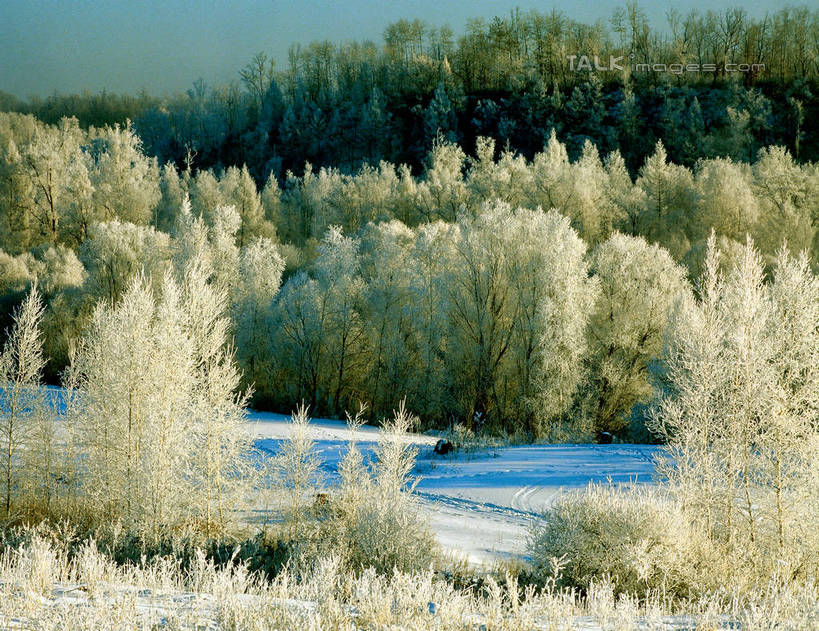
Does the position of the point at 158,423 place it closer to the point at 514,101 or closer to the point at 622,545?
the point at 622,545

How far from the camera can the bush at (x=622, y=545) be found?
8.46 meters

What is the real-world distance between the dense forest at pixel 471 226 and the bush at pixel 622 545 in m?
4.86

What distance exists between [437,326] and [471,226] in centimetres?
499

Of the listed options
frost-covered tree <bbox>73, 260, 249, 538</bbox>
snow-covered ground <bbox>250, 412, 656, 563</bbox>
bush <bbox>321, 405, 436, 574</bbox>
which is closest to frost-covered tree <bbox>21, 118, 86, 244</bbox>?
snow-covered ground <bbox>250, 412, 656, 563</bbox>

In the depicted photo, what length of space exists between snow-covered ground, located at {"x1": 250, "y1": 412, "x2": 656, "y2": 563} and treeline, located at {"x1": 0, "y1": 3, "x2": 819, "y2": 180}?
140ft

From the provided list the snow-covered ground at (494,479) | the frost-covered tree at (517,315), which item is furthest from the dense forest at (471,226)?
the snow-covered ground at (494,479)

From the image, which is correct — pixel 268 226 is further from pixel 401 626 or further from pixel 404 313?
pixel 401 626

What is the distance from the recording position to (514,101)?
242ft

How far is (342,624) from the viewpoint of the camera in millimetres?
5090

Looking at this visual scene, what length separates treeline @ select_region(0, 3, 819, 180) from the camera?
62.3m

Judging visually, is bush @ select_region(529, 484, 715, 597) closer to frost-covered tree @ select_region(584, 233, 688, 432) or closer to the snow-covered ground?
the snow-covered ground

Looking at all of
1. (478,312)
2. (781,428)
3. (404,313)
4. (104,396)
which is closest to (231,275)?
(404,313)

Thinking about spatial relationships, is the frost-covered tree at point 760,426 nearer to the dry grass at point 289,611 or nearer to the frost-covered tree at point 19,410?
the dry grass at point 289,611

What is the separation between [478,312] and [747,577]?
66.1ft
